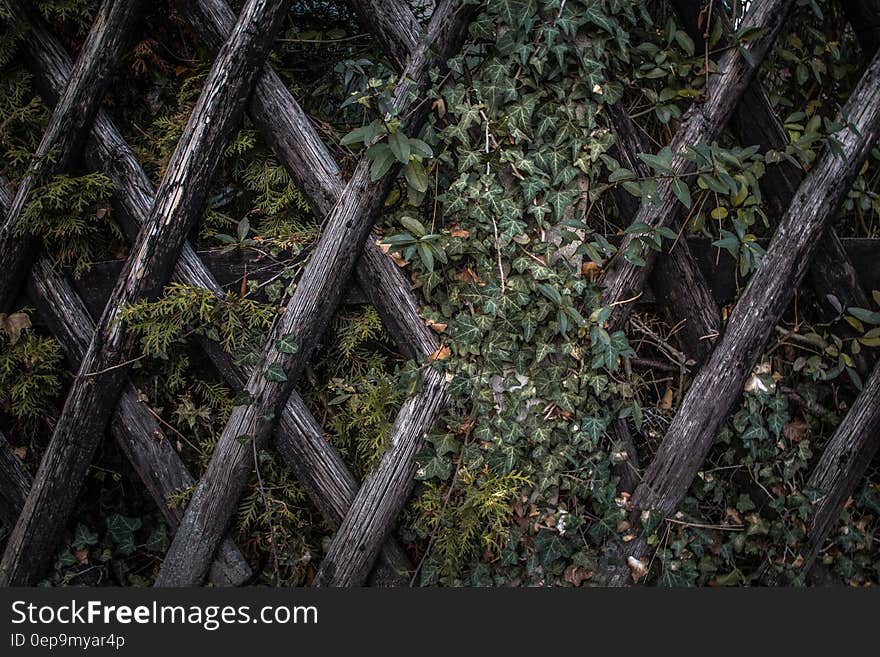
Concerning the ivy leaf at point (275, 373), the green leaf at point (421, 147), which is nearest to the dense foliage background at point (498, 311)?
the green leaf at point (421, 147)

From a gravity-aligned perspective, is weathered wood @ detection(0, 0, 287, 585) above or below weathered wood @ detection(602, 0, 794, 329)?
below

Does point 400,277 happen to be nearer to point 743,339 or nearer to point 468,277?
point 468,277

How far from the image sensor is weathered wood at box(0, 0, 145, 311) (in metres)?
1.98

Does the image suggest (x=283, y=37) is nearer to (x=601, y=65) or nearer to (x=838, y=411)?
(x=601, y=65)

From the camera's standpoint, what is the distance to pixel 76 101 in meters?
1.98

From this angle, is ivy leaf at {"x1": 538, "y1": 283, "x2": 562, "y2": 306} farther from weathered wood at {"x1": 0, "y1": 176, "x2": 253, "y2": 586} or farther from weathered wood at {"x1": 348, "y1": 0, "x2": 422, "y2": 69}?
weathered wood at {"x1": 0, "y1": 176, "x2": 253, "y2": 586}

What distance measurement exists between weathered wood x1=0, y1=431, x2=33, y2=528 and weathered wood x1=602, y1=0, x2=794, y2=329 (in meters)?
2.11

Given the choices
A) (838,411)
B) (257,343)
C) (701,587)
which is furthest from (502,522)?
(838,411)

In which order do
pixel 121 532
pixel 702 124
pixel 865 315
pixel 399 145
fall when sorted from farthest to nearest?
pixel 121 532, pixel 865 315, pixel 702 124, pixel 399 145

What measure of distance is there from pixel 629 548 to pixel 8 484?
218cm

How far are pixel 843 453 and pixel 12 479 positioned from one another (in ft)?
9.59

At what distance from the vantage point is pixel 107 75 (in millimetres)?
2000

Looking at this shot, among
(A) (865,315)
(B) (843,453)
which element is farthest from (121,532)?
(A) (865,315)

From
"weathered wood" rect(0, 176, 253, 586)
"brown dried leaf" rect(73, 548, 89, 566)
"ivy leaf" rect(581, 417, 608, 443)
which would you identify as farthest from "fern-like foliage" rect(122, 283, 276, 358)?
"ivy leaf" rect(581, 417, 608, 443)
